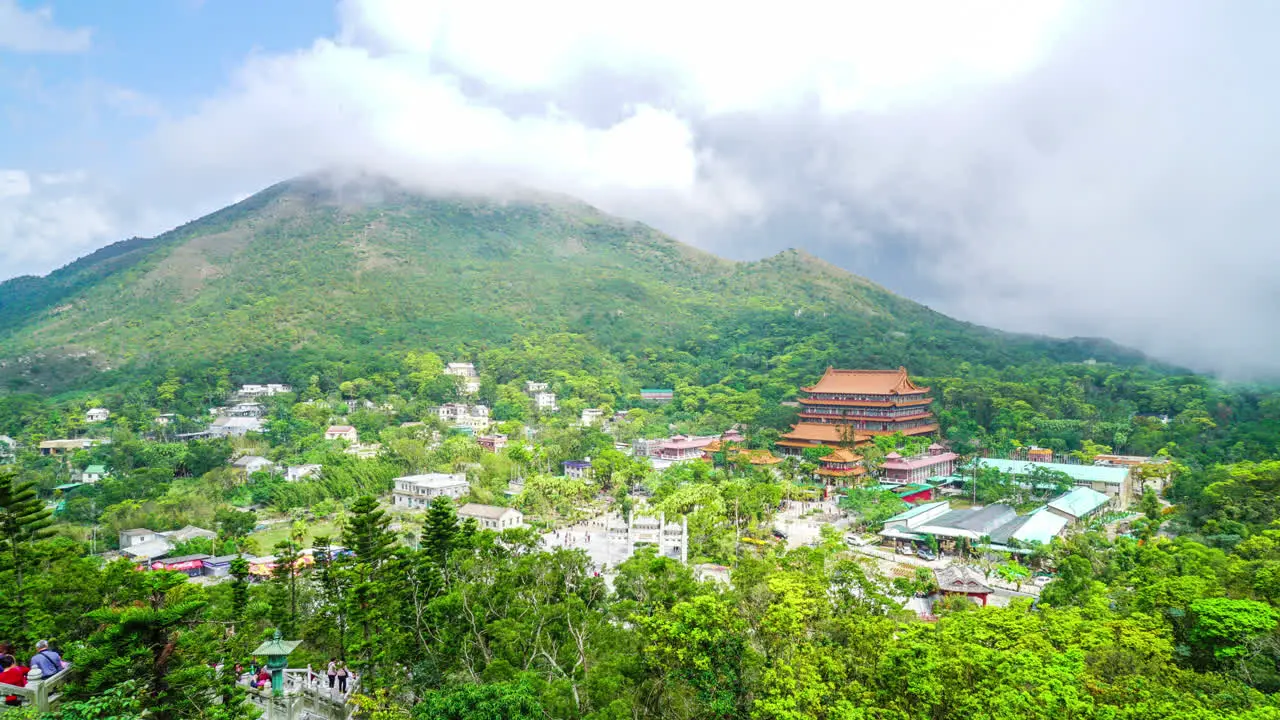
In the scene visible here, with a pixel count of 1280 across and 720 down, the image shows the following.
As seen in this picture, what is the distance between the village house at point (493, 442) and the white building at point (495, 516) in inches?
628

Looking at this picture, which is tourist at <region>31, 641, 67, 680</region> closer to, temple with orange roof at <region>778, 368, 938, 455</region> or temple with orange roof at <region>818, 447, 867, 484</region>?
temple with orange roof at <region>818, 447, 867, 484</region>

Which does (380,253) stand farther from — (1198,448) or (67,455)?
(1198,448)

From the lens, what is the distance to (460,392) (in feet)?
236

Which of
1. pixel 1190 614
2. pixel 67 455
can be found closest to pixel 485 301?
pixel 67 455

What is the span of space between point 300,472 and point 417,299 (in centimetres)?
5528

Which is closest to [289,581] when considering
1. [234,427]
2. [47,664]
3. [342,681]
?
[342,681]

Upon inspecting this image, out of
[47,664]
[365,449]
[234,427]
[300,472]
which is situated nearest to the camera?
[47,664]

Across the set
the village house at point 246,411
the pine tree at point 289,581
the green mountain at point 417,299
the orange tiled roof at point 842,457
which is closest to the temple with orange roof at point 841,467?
the orange tiled roof at point 842,457

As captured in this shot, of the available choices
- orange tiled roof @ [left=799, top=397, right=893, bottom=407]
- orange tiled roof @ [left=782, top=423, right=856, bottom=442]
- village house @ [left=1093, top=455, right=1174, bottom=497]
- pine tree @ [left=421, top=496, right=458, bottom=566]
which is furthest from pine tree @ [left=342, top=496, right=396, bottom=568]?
village house @ [left=1093, top=455, right=1174, bottom=497]

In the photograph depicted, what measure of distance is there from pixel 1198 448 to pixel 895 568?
30857 mm

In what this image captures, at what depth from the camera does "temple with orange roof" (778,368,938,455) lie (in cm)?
5156

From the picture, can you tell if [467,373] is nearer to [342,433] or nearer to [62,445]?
[342,433]

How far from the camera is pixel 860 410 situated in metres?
53.6

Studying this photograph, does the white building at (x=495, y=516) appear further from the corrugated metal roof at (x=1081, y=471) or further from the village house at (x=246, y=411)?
the village house at (x=246, y=411)
